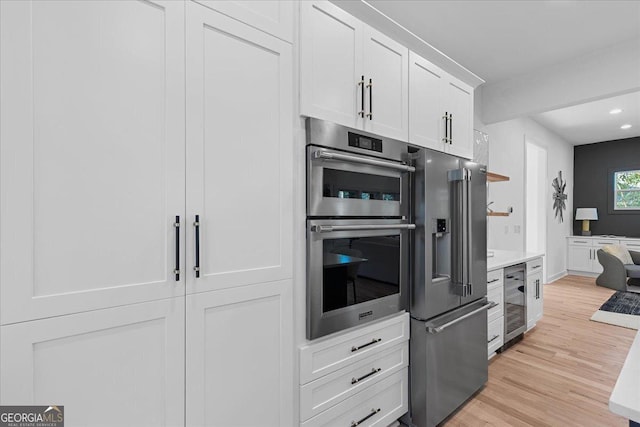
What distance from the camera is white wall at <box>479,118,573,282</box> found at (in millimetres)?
4316

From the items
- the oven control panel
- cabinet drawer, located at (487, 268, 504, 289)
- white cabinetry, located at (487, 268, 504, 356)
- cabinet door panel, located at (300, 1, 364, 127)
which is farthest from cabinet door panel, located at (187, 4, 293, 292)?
white cabinetry, located at (487, 268, 504, 356)

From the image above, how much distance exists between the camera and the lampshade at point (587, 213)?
22.3ft

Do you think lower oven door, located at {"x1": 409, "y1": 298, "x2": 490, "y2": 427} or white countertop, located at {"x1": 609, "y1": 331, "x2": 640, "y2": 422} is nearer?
white countertop, located at {"x1": 609, "y1": 331, "x2": 640, "y2": 422}

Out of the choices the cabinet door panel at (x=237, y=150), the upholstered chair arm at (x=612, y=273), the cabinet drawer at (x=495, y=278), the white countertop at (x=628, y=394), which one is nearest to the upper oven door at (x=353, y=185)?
the cabinet door panel at (x=237, y=150)

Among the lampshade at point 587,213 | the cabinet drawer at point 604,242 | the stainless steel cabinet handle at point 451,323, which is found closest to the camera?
the stainless steel cabinet handle at point 451,323

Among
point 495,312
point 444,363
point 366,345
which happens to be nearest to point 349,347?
point 366,345

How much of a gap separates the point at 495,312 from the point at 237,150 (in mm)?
2834

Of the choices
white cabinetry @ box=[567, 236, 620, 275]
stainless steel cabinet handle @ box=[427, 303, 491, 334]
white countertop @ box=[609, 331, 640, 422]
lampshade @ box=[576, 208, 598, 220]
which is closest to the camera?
white countertop @ box=[609, 331, 640, 422]

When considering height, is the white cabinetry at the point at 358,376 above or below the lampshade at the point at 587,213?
below

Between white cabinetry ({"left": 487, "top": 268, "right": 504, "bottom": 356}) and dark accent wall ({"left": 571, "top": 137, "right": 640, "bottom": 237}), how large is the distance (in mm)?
6052

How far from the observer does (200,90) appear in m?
1.13

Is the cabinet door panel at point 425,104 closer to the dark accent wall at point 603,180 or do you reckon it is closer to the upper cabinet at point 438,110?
the upper cabinet at point 438,110

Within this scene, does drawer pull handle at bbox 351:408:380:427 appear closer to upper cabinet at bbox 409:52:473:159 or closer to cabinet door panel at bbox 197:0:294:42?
→ upper cabinet at bbox 409:52:473:159

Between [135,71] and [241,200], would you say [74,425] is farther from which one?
[135,71]
